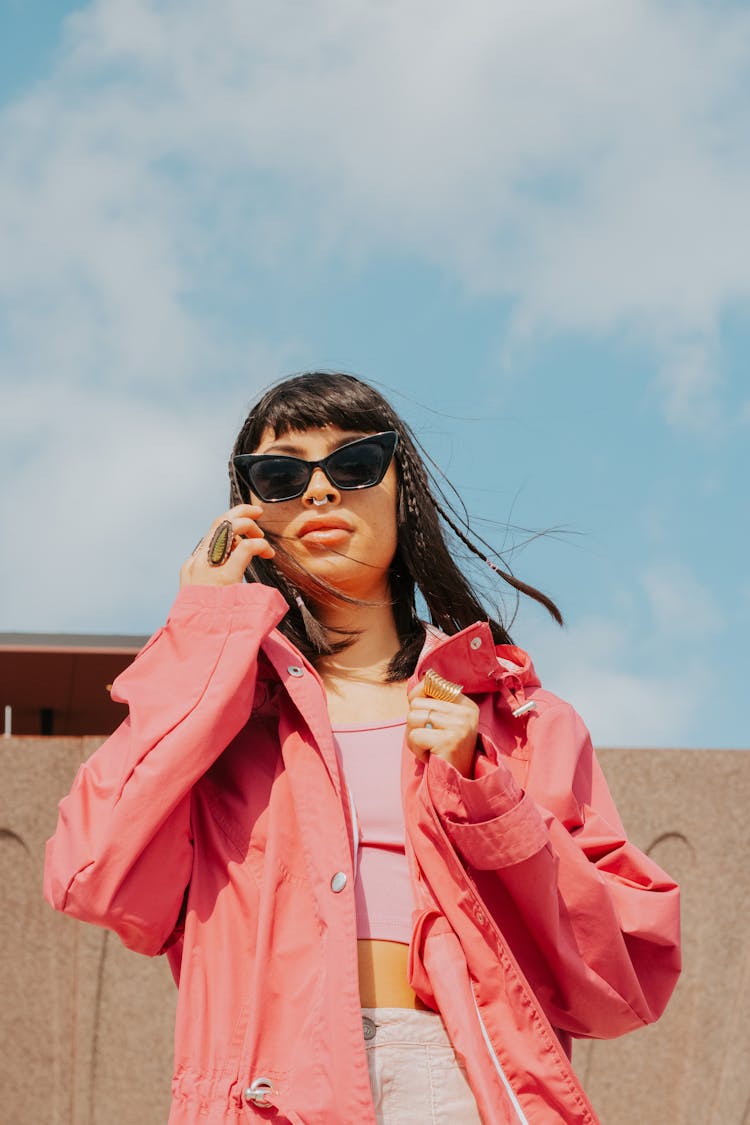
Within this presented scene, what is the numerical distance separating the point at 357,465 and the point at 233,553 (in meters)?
0.39

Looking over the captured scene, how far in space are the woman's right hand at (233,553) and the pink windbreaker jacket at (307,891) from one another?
60mm

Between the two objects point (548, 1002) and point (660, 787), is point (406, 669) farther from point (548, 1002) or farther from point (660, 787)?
point (660, 787)

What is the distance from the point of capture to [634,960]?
2.39 m

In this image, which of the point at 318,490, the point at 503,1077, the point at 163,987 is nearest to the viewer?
the point at 503,1077

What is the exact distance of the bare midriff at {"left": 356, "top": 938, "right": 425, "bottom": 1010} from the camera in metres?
2.16

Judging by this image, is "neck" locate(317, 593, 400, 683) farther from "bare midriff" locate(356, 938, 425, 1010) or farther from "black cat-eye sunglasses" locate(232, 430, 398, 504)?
"bare midriff" locate(356, 938, 425, 1010)

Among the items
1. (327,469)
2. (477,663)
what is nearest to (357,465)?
(327,469)

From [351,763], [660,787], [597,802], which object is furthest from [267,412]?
[660,787]

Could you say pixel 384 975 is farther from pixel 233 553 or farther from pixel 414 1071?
pixel 233 553

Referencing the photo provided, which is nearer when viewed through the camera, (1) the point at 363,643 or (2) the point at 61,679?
(1) the point at 363,643

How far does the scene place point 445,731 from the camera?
2.20 metres

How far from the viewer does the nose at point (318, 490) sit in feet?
8.86

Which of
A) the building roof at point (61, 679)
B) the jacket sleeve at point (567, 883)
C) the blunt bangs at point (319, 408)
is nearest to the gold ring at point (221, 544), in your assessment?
the blunt bangs at point (319, 408)

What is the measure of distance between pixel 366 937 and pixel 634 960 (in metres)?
0.54
